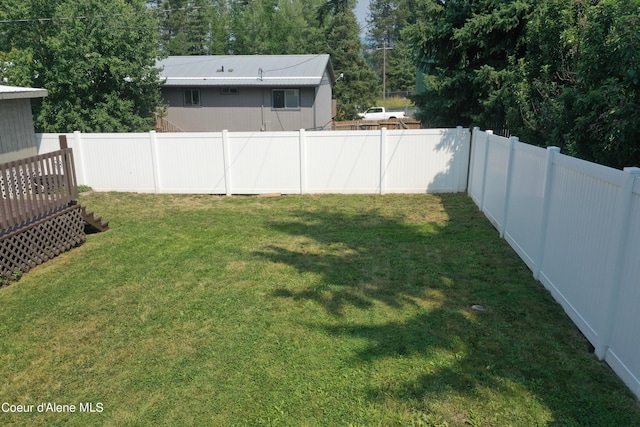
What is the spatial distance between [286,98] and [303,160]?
12251 millimetres

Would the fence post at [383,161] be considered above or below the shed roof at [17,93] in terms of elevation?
below

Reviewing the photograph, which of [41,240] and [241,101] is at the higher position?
[241,101]

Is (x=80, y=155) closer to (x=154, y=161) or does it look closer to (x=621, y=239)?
(x=154, y=161)

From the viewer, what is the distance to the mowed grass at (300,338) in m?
3.70

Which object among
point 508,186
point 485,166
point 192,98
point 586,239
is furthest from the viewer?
point 192,98

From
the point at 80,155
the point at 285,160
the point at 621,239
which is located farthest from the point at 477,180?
the point at 80,155

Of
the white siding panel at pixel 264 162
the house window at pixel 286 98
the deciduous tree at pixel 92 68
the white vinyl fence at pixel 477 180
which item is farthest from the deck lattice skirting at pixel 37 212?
the house window at pixel 286 98

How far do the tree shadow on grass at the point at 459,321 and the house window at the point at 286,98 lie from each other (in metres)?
15.8

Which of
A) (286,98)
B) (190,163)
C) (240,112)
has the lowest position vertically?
(190,163)

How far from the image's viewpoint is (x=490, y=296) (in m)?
5.67

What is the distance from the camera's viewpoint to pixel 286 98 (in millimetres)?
23625

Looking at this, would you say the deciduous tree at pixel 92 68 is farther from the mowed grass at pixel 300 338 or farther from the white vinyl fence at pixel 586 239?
the white vinyl fence at pixel 586 239

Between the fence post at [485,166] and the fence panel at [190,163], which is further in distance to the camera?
the fence panel at [190,163]

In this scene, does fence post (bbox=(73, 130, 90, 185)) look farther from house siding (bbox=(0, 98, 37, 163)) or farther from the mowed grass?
the mowed grass
